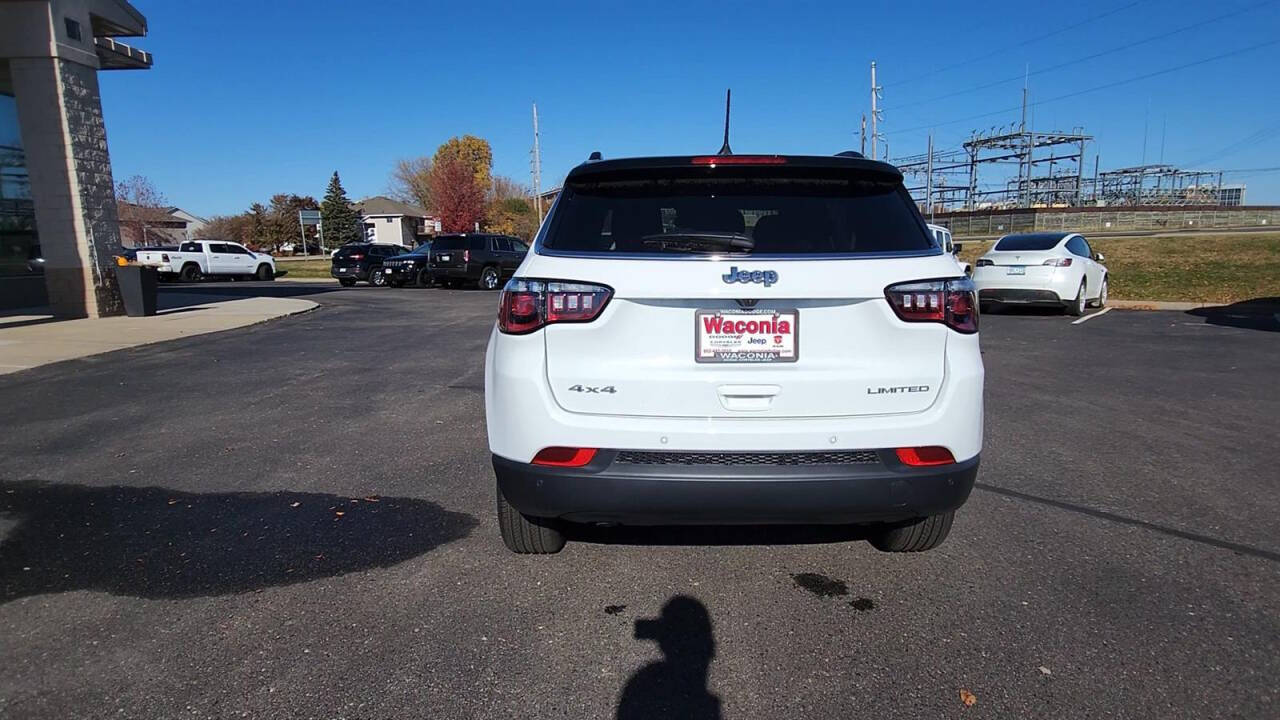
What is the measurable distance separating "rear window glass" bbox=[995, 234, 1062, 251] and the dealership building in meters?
16.3

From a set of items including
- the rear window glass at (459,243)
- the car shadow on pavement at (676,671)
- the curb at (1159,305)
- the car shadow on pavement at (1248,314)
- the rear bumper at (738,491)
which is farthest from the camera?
the rear window glass at (459,243)

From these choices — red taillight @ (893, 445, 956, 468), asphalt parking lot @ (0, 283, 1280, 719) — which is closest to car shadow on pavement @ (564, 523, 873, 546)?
asphalt parking lot @ (0, 283, 1280, 719)

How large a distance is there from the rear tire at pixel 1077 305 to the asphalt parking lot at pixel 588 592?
8222 millimetres

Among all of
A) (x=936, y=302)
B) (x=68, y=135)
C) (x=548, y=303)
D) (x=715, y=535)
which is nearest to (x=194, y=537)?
(x=548, y=303)

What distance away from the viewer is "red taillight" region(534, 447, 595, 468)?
8.69 feet

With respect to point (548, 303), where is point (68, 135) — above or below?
above

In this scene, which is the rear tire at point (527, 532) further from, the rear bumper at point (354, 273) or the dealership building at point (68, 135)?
the rear bumper at point (354, 273)

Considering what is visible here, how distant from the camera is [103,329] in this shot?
11.5 meters

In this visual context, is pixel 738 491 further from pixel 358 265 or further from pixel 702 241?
pixel 358 265

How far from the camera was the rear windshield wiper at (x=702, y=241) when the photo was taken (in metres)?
2.74

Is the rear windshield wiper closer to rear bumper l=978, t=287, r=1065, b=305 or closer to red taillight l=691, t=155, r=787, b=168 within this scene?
red taillight l=691, t=155, r=787, b=168

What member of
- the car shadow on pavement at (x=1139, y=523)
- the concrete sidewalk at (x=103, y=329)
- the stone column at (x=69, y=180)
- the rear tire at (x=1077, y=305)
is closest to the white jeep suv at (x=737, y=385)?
the car shadow on pavement at (x=1139, y=523)

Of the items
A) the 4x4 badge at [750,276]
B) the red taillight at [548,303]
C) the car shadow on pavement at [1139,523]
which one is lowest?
the car shadow on pavement at [1139,523]

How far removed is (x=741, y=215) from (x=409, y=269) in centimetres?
2351
